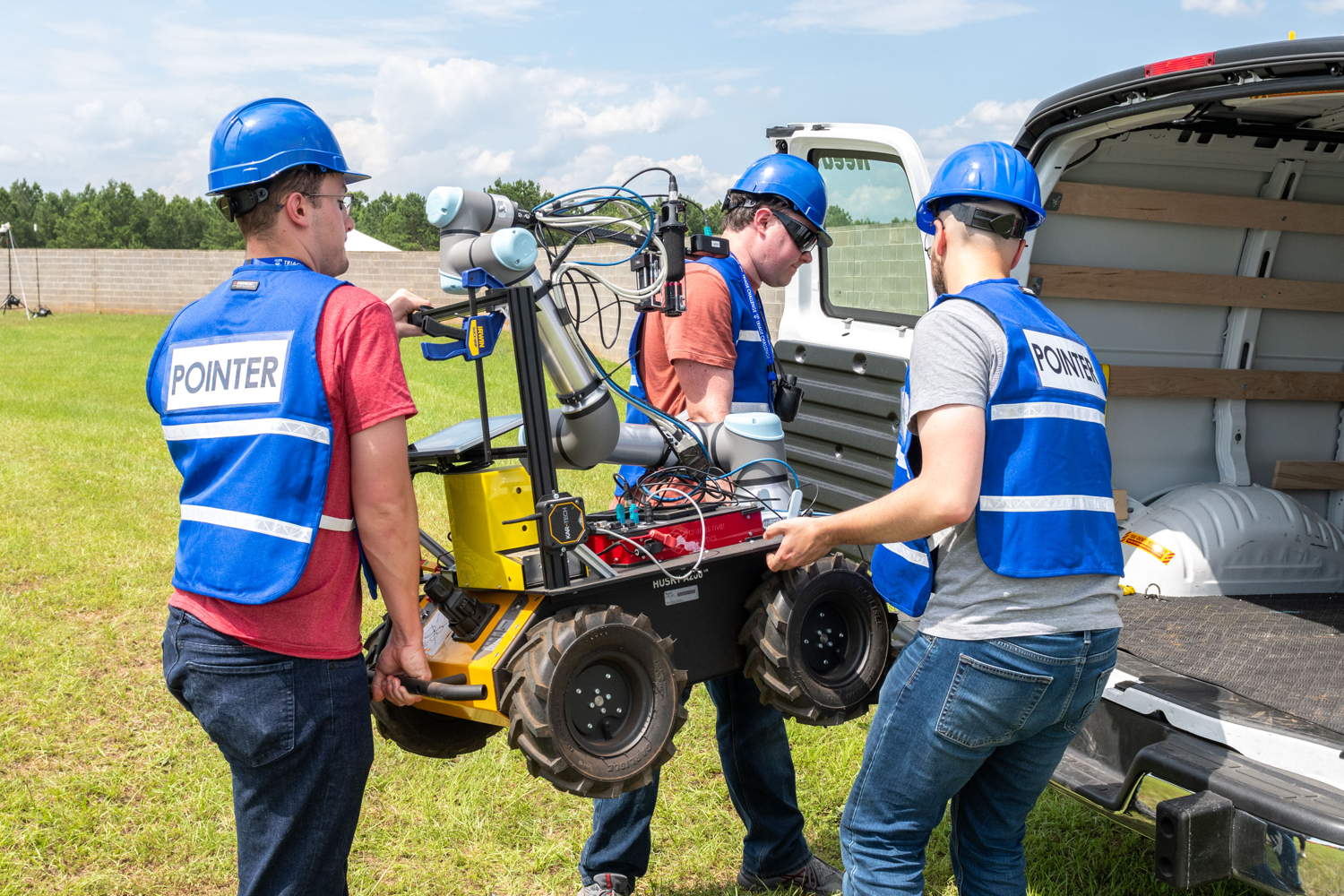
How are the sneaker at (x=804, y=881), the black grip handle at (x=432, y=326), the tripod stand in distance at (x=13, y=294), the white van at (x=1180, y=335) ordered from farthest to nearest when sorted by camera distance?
the tripod stand in distance at (x=13, y=294) < the white van at (x=1180, y=335) < the sneaker at (x=804, y=881) < the black grip handle at (x=432, y=326)

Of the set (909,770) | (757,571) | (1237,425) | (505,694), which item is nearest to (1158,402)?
(1237,425)

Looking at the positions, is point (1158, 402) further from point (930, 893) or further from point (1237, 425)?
point (930, 893)

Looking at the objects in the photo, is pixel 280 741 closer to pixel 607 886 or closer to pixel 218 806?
pixel 607 886

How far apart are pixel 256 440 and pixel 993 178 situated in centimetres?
165

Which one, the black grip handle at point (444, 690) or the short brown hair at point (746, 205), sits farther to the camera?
the short brown hair at point (746, 205)

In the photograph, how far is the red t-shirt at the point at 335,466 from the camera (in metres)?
2.25

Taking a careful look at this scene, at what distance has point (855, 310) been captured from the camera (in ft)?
17.1

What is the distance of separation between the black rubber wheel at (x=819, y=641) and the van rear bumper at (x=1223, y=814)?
29.1 inches

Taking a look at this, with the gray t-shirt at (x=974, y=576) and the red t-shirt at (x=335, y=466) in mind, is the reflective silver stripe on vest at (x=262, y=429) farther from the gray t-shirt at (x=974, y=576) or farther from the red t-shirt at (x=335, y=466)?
the gray t-shirt at (x=974, y=576)

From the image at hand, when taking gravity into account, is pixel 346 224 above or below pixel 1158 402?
above

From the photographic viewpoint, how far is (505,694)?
2.47 meters

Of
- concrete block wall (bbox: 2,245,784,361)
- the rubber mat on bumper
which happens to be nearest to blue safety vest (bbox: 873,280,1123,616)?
the rubber mat on bumper

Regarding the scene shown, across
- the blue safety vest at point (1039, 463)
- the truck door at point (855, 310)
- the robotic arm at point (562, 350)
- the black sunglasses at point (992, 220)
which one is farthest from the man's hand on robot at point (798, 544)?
the truck door at point (855, 310)

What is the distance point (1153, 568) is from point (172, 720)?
4292 millimetres
